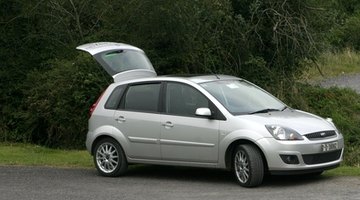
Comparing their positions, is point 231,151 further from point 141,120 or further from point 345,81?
point 345,81

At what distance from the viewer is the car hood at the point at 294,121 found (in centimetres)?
985

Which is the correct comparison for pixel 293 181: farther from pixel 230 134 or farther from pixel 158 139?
pixel 158 139

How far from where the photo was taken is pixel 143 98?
1124 centimetres

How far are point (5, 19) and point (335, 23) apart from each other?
8687 mm

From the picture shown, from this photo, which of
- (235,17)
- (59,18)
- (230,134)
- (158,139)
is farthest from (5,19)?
(230,134)

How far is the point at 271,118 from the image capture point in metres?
10.1

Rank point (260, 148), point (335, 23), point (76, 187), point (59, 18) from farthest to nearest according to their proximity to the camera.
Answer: point (335, 23) < point (59, 18) < point (76, 187) < point (260, 148)

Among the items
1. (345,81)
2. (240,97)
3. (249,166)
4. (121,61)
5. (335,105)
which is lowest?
(345,81)

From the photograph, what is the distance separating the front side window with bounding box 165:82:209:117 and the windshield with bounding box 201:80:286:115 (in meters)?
0.19

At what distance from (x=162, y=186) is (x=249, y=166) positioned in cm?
140

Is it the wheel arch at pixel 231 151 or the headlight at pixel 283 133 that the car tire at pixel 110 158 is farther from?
the headlight at pixel 283 133

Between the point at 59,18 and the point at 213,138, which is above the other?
the point at 59,18

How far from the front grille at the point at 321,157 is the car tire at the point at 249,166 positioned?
635 mm

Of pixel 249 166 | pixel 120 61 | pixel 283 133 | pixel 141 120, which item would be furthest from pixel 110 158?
pixel 283 133
